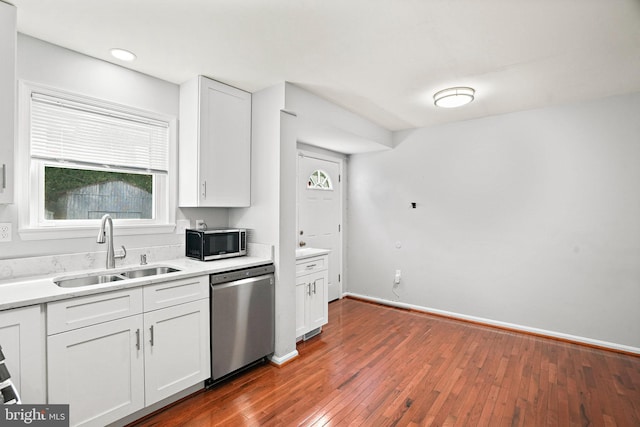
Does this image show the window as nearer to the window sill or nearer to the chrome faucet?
the window sill


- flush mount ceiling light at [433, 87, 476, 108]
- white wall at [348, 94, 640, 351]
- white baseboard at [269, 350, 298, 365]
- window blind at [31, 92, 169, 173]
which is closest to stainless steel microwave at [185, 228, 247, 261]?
window blind at [31, 92, 169, 173]

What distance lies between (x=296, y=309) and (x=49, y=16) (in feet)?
9.27

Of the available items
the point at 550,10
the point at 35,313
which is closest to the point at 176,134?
the point at 35,313

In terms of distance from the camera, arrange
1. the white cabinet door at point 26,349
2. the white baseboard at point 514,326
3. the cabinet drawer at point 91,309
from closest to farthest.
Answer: the white cabinet door at point 26,349 → the cabinet drawer at point 91,309 → the white baseboard at point 514,326

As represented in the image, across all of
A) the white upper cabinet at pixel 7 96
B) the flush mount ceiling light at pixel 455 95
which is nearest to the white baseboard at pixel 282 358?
the white upper cabinet at pixel 7 96

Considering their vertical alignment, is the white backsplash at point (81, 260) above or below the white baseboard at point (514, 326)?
above

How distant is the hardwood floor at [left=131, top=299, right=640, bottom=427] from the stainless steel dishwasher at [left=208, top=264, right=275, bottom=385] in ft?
0.55

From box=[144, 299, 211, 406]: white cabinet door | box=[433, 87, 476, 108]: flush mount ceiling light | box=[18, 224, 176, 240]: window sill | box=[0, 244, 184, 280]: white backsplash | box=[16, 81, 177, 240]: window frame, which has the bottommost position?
box=[144, 299, 211, 406]: white cabinet door

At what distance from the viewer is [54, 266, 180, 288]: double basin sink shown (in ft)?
6.96

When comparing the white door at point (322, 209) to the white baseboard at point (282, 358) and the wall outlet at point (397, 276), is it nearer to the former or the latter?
the wall outlet at point (397, 276)

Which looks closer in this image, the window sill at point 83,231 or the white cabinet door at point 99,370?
the white cabinet door at point 99,370

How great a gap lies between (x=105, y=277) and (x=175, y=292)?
0.54 m

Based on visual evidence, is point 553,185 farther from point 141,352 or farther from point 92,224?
point 92,224

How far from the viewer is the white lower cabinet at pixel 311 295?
3.16 meters
